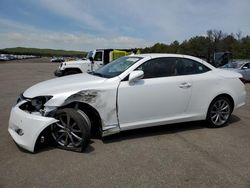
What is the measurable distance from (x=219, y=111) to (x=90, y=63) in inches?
443

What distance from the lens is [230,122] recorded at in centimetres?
603

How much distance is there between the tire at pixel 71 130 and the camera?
13.7 ft

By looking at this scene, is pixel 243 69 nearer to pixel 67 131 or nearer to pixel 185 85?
pixel 185 85

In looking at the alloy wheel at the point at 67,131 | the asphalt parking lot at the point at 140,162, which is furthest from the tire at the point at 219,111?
the alloy wheel at the point at 67,131

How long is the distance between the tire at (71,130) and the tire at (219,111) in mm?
2654

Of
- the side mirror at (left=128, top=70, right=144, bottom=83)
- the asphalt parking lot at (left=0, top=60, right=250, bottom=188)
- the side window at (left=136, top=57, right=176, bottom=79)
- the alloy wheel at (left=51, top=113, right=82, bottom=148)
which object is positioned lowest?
the asphalt parking lot at (left=0, top=60, right=250, bottom=188)

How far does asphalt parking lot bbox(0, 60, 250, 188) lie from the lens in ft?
10.9

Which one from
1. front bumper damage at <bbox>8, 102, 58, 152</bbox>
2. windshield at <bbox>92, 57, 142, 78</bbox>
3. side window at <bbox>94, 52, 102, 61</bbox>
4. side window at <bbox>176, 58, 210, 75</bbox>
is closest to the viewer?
front bumper damage at <bbox>8, 102, 58, 152</bbox>

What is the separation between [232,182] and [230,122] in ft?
9.70

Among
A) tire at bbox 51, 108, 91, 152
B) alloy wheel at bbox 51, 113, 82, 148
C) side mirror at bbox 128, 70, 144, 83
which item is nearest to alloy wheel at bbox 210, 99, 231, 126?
side mirror at bbox 128, 70, 144, 83

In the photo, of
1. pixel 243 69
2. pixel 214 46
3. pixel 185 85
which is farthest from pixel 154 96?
pixel 214 46

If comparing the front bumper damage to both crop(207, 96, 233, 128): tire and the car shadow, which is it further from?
crop(207, 96, 233, 128): tire

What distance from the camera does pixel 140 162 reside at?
3834 millimetres

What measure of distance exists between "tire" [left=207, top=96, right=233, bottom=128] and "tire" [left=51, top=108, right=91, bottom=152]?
8.71ft
